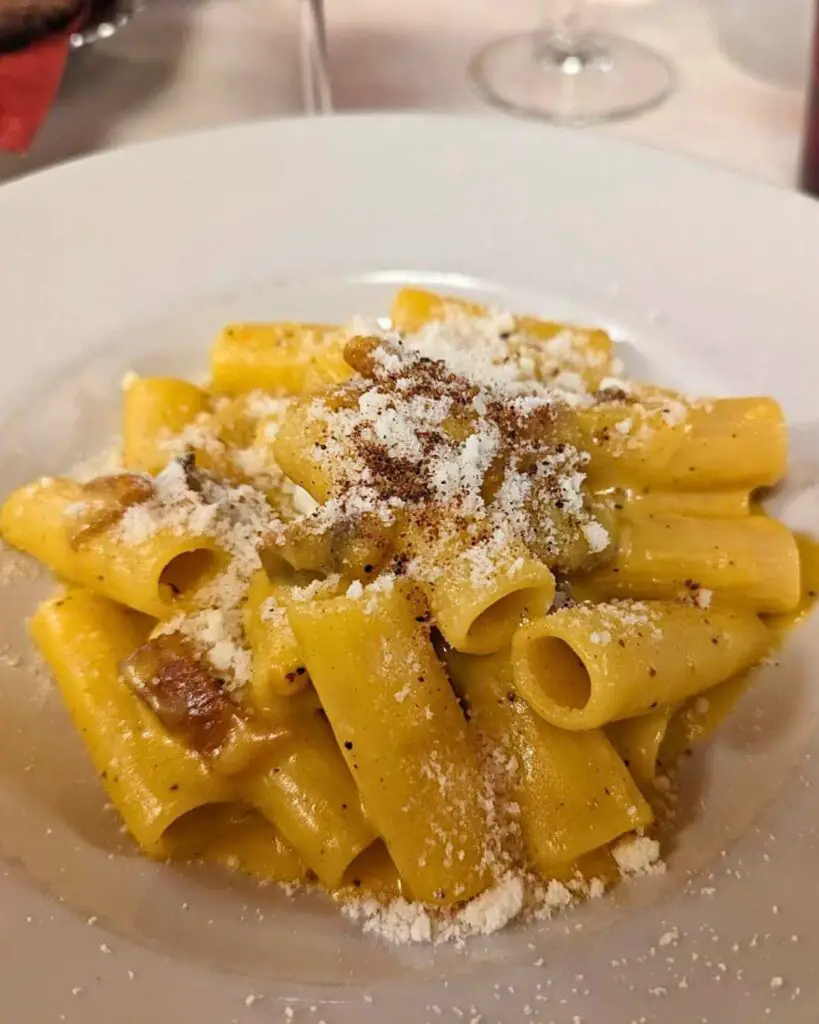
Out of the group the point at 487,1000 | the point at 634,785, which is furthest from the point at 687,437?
the point at 487,1000

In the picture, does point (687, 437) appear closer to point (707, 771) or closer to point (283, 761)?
point (707, 771)

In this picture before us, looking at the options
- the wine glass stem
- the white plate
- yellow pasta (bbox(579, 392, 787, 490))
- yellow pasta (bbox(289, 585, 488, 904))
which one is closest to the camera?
the white plate

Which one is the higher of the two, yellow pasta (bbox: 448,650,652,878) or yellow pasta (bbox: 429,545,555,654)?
yellow pasta (bbox: 429,545,555,654)

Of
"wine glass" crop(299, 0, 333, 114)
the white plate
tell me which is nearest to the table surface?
"wine glass" crop(299, 0, 333, 114)

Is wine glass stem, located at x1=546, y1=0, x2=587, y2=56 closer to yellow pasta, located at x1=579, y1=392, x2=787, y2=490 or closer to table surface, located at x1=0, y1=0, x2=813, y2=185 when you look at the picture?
table surface, located at x1=0, y1=0, x2=813, y2=185

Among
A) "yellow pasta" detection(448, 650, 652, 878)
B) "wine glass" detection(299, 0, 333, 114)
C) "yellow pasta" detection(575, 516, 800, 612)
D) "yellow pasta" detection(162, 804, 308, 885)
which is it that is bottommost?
"yellow pasta" detection(162, 804, 308, 885)

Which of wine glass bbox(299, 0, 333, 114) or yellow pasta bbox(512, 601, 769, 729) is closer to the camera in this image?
yellow pasta bbox(512, 601, 769, 729)

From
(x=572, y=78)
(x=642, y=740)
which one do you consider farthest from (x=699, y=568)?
(x=572, y=78)
